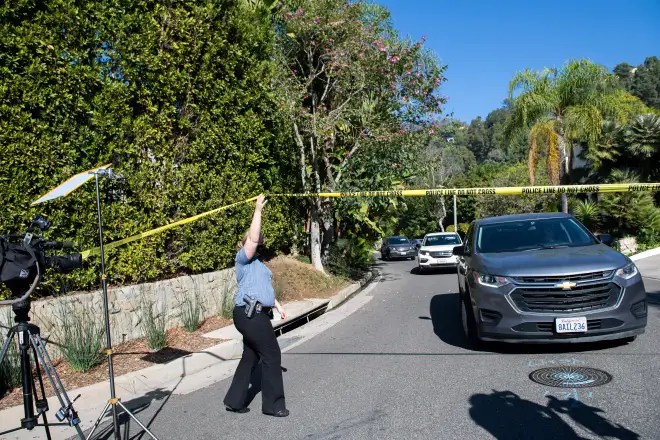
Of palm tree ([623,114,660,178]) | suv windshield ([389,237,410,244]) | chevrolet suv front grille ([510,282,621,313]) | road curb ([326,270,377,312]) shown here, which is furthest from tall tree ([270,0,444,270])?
suv windshield ([389,237,410,244])

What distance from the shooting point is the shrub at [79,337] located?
6.94 metres

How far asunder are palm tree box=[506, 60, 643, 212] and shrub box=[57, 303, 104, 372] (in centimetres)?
2359

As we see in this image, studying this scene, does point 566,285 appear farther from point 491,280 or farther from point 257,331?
point 257,331

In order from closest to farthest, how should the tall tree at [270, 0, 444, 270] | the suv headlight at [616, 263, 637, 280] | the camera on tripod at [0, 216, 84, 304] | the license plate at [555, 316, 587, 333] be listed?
the camera on tripod at [0, 216, 84, 304]
the license plate at [555, 316, 587, 333]
the suv headlight at [616, 263, 637, 280]
the tall tree at [270, 0, 444, 270]

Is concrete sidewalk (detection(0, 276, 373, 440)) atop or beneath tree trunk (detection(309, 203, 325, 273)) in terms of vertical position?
beneath

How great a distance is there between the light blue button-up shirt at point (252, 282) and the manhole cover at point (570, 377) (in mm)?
2820

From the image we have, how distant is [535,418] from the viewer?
15.9ft

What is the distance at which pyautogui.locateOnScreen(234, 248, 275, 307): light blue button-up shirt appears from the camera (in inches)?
218

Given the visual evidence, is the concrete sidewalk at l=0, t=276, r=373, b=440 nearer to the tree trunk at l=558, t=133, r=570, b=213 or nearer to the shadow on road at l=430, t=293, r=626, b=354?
the shadow on road at l=430, t=293, r=626, b=354

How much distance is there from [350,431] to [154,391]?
275 cm

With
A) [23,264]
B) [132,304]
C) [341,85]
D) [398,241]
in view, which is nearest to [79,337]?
[132,304]

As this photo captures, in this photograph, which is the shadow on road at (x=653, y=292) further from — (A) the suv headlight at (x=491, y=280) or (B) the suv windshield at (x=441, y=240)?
(B) the suv windshield at (x=441, y=240)

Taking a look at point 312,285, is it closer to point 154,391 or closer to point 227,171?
point 227,171

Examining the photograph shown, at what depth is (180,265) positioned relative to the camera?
994 cm
